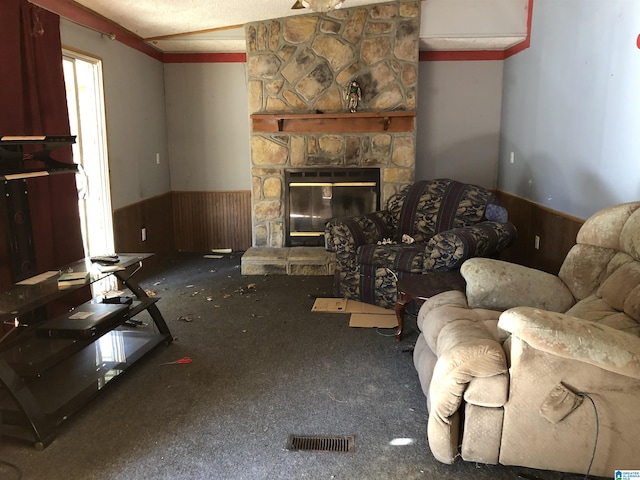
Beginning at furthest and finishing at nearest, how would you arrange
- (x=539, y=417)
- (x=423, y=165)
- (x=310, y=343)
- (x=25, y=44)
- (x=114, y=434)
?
(x=423, y=165)
(x=310, y=343)
(x=25, y=44)
(x=114, y=434)
(x=539, y=417)

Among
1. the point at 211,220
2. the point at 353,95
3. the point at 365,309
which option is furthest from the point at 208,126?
the point at 365,309

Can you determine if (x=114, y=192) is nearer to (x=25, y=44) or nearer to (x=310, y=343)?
(x=25, y=44)

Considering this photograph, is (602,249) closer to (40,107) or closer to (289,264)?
(289,264)

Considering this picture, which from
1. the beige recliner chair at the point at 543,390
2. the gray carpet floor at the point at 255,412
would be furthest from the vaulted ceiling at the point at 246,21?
the beige recliner chair at the point at 543,390

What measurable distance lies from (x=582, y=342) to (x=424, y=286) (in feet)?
4.27

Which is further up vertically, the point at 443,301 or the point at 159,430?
the point at 443,301

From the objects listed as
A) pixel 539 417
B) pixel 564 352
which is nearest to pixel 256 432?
pixel 539 417

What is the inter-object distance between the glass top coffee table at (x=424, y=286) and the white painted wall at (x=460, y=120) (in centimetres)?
244

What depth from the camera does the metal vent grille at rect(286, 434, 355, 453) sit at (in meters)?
2.08

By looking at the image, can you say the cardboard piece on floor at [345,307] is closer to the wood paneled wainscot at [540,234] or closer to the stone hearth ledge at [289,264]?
the stone hearth ledge at [289,264]

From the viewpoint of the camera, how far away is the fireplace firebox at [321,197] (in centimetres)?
489

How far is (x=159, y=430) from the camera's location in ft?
7.28

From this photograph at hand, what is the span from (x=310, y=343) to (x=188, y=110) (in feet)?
11.4

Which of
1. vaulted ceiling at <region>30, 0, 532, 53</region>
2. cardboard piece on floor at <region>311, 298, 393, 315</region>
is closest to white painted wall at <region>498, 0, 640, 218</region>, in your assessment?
vaulted ceiling at <region>30, 0, 532, 53</region>
